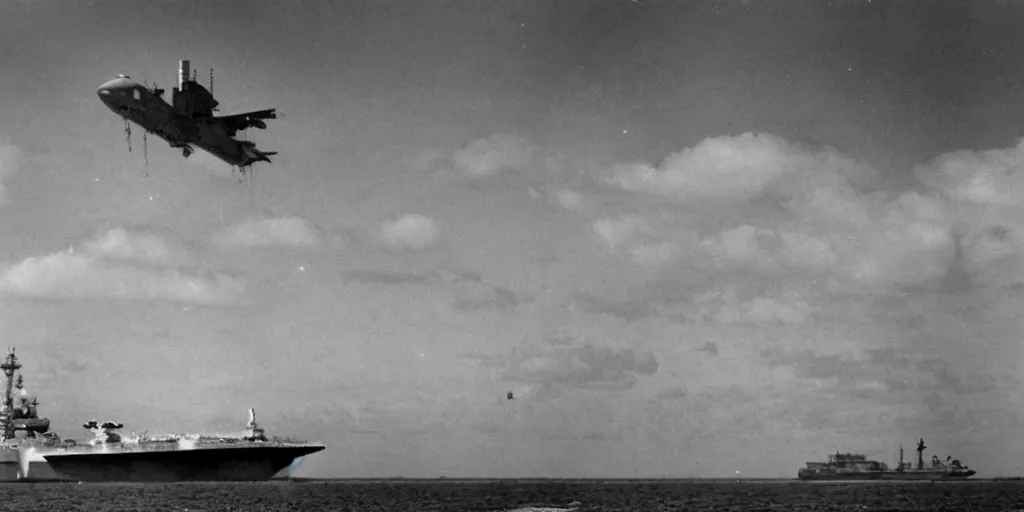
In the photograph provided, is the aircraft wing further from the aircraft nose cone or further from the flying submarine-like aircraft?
the aircraft nose cone

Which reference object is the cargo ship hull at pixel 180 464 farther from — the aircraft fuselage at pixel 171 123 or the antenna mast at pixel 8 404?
the aircraft fuselage at pixel 171 123

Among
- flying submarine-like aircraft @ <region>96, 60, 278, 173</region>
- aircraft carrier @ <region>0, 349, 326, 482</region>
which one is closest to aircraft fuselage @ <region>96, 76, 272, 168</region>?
flying submarine-like aircraft @ <region>96, 60, 278, 173</region>

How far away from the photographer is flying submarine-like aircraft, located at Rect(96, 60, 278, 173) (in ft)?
161

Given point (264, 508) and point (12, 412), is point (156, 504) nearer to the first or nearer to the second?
point (264, 508)

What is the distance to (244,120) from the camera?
2169 inches

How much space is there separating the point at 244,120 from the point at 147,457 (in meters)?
79.4

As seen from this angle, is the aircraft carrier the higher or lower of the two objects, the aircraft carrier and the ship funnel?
the lower

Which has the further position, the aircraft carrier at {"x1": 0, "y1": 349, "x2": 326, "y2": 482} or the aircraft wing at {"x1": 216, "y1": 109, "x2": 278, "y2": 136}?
the aircraft carrier at {"x1": 0, "y1": 349, "x2": 326, "y2": 482}

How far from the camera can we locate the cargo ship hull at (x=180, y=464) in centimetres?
12238

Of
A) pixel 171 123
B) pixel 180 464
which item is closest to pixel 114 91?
pixel 171 123

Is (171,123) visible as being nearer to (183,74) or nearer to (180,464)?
(183,74)

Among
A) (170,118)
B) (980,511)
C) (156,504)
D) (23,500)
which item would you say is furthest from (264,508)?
(980,511)

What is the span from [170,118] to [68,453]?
87250mm

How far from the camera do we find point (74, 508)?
85375mm
